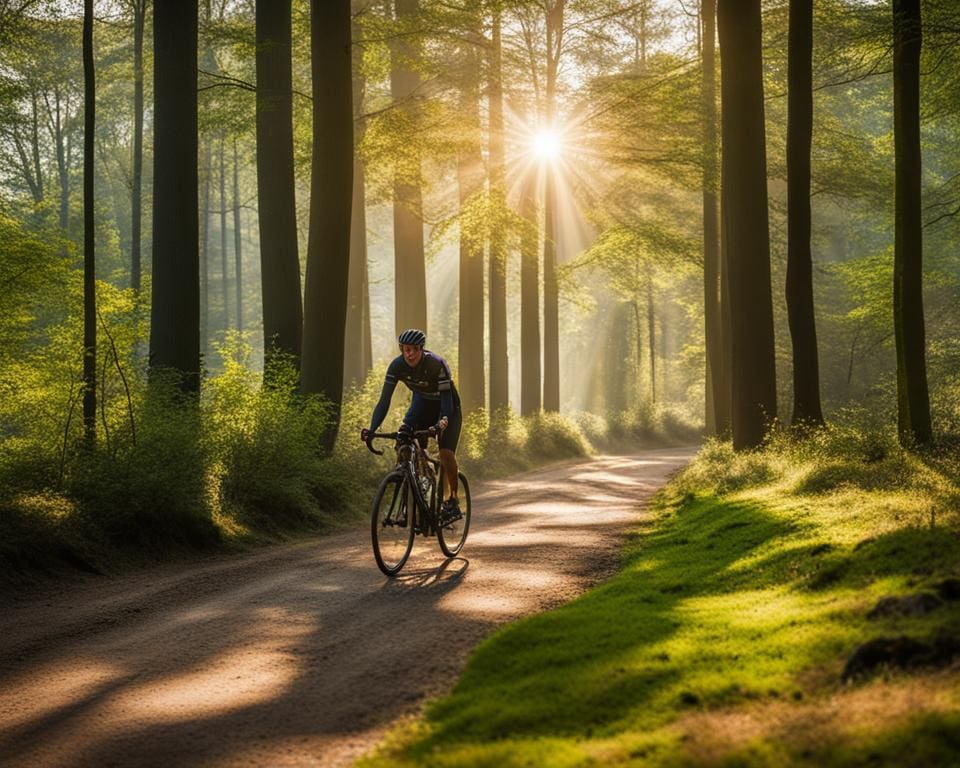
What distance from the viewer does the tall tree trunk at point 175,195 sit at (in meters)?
14.5

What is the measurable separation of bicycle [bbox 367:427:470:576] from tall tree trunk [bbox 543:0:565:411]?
16.7m

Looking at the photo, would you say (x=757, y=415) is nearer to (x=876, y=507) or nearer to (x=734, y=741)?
(x=876, y=507)

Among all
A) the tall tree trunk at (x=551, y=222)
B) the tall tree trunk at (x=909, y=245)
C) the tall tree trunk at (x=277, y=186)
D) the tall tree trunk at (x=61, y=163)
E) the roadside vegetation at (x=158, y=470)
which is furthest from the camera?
the tall tree trunk at (x=61, y=163)

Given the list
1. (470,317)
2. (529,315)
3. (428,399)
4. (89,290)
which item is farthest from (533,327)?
(428,399)

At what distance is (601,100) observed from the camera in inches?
976

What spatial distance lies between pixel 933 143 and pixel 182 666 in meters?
44.7

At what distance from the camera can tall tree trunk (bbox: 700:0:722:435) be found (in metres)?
22.6

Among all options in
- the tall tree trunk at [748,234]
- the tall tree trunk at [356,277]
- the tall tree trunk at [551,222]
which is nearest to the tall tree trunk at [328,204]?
the tall tree trunk at [748,234]

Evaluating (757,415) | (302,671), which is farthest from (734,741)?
(757,415)

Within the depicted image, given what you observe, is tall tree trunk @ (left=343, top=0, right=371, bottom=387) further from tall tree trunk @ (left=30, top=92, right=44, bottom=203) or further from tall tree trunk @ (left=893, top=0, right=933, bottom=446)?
tall tree trunk @ (left=893, top=0, right=933, bottom=446)

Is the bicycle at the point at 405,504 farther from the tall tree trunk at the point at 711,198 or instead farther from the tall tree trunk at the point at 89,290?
the tall tree trunk at the point at 711,198

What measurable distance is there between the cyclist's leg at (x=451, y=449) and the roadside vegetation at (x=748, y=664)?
2.22 metres

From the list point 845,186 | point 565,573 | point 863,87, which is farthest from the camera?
point 863,87

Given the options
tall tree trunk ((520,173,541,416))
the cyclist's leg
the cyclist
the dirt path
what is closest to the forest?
tall tree trunk ((520,173,541,416))
